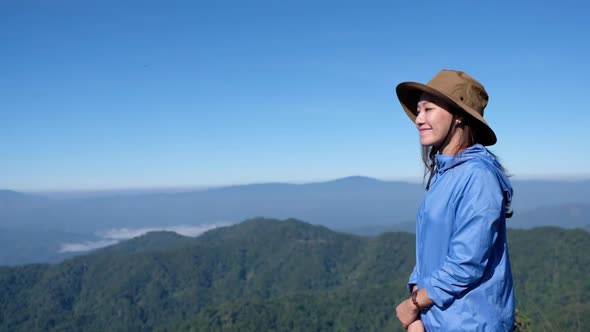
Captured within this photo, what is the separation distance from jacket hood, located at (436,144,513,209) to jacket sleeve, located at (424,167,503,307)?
79 millimetres

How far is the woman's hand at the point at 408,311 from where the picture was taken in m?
1.96

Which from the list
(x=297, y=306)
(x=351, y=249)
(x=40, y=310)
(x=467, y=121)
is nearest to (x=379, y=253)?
(x=351, y=249)

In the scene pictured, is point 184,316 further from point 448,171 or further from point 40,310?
point 448,171

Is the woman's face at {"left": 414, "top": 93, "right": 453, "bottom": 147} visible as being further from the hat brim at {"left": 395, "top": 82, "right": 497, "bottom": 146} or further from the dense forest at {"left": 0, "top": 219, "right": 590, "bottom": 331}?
the dense forest at {"left": 0, "top": 219, "right": 590, "bottom": 331}

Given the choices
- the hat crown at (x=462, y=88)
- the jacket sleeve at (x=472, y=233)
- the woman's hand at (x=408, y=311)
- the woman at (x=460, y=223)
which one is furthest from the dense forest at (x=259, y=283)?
the hat crown at (x=462, y=88)

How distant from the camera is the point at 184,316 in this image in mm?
116875

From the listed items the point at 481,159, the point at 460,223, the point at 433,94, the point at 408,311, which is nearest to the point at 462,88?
the point at 433,94

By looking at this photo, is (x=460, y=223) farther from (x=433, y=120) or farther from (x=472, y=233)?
(x=433, y=120)

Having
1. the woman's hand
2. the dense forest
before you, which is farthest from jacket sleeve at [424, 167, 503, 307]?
the dense forest

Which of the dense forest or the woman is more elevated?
the woman

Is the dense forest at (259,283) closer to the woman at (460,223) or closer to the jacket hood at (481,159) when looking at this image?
the woman at (460,223)

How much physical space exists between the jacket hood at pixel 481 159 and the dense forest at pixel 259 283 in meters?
81.7

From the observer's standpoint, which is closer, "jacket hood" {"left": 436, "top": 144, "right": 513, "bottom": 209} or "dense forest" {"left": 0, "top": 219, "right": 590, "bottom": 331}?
"jacket hood" {"left": 436, "top": 144, "right": 513, "bottom": 209}

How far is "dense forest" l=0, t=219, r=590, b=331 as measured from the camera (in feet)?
279
